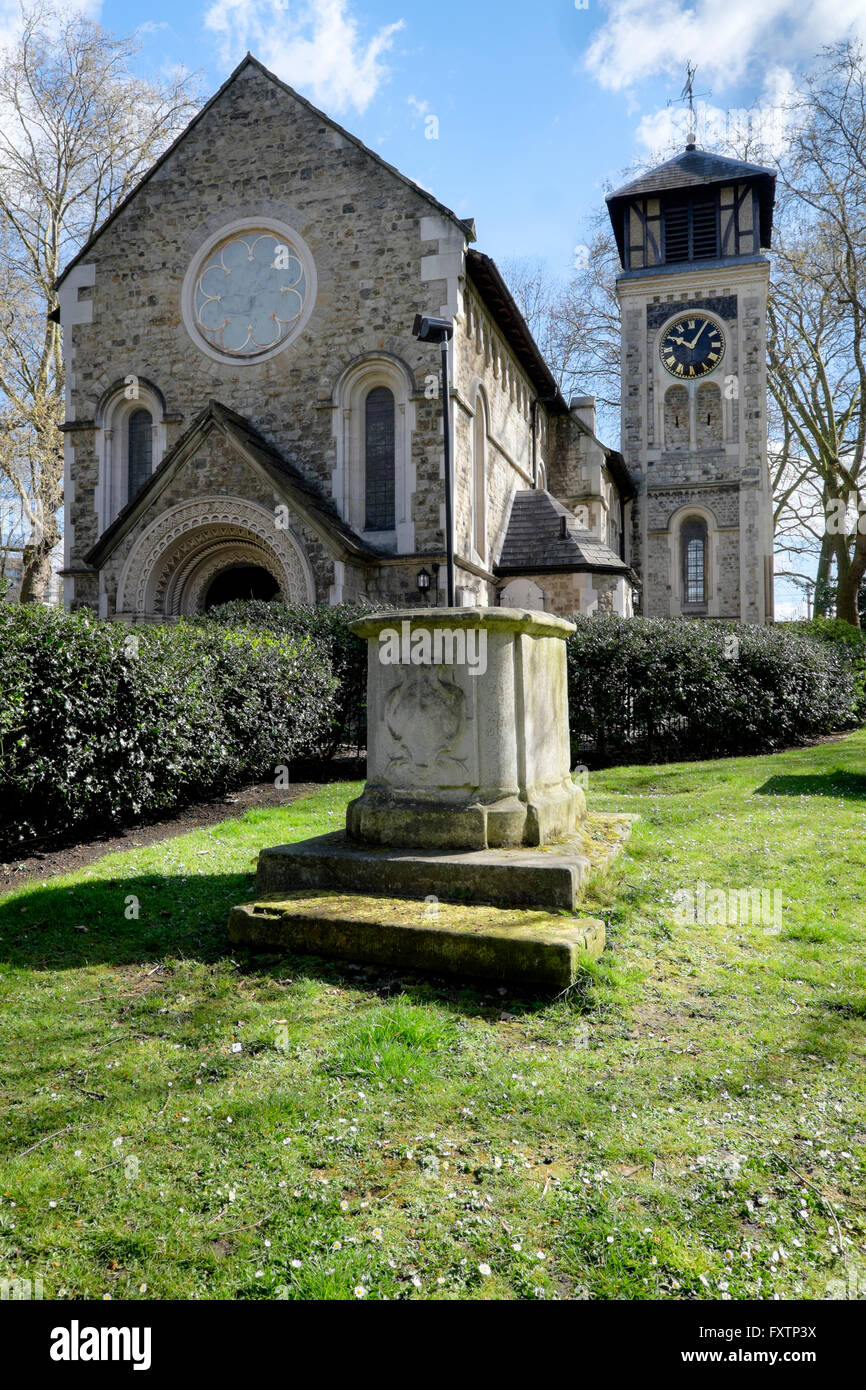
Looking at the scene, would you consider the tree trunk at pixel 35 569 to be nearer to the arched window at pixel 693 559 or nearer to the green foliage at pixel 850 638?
the green foliage at pixel 850 638

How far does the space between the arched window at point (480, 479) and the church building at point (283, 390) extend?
62mm

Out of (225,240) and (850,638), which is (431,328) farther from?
(850,638)

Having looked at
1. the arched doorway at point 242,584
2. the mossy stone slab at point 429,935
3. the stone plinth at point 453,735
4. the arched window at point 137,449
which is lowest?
the mossy stone slab at point 429,935

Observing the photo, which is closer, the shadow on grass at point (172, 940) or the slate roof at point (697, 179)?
the shadow on grass at point (172, 940)

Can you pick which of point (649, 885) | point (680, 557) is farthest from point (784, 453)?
point (649, 885)

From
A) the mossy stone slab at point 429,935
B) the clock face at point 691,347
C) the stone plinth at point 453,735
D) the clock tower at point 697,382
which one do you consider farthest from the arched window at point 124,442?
the clock face at point 691,347

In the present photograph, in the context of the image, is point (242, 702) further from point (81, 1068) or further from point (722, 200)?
point (722, 200)

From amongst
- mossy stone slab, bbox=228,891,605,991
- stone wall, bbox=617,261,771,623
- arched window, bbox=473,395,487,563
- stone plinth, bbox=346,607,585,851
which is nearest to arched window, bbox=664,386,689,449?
stone wall, bbox=617,261,771,623

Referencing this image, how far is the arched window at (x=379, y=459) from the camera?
15.9m

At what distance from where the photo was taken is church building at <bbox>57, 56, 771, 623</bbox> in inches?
597

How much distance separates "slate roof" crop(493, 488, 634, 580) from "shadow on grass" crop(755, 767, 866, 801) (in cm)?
1013

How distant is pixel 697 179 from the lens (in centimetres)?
2986

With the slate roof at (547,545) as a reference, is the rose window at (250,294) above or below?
above
